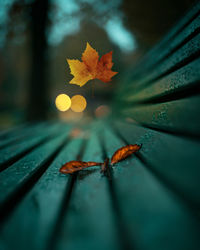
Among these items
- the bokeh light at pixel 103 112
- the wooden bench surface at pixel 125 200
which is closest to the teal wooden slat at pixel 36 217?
the wooden bench surface at pixel 125 200

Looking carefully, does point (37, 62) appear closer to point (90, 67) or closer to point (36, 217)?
point (90, 67)

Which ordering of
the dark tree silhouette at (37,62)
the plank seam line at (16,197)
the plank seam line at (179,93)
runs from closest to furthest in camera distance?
the plank seam line at (16,197), the plank seam line at (179,93), the dark tree silhouette at (37,62)

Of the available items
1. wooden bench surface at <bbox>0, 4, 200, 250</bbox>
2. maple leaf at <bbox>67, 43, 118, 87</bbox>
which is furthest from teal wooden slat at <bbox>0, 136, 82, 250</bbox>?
maple leaf at <bbox>67, 43, 118, 87</bbox>

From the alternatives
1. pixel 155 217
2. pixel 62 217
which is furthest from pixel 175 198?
pixel 62 217

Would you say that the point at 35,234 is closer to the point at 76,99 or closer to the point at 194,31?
the point at 194,31

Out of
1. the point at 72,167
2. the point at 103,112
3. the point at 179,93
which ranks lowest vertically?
the point at 72,167

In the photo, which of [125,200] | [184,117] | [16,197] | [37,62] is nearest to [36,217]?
[16,197]

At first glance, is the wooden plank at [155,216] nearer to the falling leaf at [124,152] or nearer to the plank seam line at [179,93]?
the falling leaf at [124,152]
